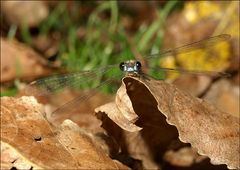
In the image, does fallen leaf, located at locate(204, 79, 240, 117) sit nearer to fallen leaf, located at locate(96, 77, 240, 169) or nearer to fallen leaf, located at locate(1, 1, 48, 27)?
fallen leaf, located at locate(96, 77, 240, 169)

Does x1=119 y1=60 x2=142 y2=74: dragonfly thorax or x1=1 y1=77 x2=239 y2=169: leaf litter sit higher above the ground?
x1=119 y1=60 x2=142 y2=74: dragonfly thorax

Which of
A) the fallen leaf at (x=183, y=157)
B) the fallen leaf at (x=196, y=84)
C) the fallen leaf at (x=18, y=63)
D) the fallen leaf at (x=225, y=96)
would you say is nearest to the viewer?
the fallen leaf at (x=183, y=157)

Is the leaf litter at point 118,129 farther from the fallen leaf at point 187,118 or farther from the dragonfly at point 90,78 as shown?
the dragonfly at point 90,78

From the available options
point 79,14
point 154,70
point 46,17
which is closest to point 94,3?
point 79,14

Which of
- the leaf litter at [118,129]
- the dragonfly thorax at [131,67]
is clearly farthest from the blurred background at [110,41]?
the leaf litter at [118,129]

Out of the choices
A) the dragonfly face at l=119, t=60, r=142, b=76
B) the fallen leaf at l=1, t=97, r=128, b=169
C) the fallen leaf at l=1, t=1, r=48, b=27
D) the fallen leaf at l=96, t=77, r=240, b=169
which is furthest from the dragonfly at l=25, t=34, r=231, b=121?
the fallen leaf at l=1, t=1, r=48, b=27

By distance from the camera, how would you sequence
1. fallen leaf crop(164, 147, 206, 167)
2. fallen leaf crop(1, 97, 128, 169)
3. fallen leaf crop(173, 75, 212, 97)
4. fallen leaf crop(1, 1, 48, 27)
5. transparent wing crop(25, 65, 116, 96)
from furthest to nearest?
fallen leaf crop(1, 1, 48, 27)
fallen leaf crop(173, 75, 212, 97)
transparent wing crop(25, 65, 116, 96)
fallen leaf crop(164, 147, 206, 167)
fallen leaf crop(1, 97, 128, 169)
